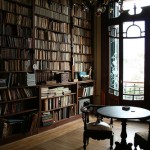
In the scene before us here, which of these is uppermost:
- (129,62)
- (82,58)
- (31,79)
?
(82,58)

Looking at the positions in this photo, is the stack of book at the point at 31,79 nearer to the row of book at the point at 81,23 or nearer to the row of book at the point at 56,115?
the row of book at the point at 56,115

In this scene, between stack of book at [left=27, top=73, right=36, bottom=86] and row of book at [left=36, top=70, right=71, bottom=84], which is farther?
row of book at [left=36, top=70, right=71, bottom=84]

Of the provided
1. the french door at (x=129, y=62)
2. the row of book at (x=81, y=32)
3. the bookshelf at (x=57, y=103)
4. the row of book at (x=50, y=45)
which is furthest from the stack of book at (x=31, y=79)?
the french door at (x=129, y=62)

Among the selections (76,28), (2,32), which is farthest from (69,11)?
(2,32)

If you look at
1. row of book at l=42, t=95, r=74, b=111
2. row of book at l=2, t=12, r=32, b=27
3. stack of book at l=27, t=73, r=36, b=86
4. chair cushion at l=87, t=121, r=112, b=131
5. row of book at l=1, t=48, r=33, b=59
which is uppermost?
row of book at l=2, t=12, r=32, b=27

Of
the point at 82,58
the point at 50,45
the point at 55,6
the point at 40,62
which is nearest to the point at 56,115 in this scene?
the point at 40,62

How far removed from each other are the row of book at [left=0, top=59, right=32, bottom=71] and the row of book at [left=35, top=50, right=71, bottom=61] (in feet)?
1.04

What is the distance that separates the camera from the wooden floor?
3.44m

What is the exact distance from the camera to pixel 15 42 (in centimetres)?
389

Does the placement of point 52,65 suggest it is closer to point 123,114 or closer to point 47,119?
point 47,119

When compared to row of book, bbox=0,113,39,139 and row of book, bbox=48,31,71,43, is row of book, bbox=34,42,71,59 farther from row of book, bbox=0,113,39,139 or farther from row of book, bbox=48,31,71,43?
row of book, bbox=0,113,39,139

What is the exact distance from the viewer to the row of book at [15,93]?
145 inches

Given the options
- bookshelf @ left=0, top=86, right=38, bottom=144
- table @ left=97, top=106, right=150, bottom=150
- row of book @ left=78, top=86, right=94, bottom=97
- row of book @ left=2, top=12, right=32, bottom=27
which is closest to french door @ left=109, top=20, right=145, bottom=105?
row of book @ left=78, top=86, right=94, bottom=97

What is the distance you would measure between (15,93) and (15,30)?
125 cm
